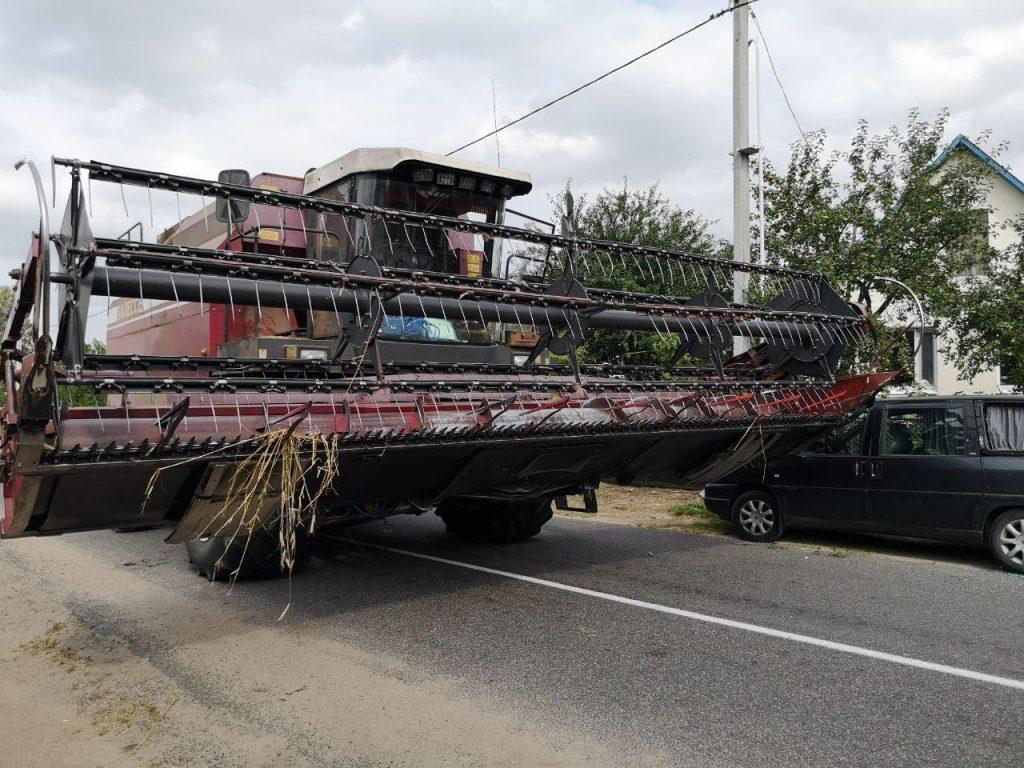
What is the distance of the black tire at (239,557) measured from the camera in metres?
6.26

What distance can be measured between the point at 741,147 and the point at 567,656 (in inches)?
326

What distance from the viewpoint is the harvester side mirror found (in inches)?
221

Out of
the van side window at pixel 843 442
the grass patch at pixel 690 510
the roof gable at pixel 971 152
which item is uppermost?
the roof gable at pixel 971 152

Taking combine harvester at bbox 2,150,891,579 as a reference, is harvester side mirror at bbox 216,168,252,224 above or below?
above

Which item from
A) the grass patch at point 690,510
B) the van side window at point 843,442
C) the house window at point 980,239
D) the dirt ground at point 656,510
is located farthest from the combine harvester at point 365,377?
the house window at point 980,239

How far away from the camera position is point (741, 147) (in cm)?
1093

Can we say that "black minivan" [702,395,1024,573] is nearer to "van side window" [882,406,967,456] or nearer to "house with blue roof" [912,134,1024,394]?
"van side window" [882,406,967,456]

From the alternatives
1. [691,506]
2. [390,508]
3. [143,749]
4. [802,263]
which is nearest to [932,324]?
[802,263]

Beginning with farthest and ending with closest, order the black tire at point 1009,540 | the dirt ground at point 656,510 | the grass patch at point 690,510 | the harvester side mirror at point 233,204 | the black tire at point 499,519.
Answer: the grass patch at point 690,510 < the dirt ground at point 656,510 < the black tire at point 499,519 < the black tire at point 1009,540 < the harvester side mirror at point 233,204

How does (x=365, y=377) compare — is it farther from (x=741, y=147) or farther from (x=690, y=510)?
(x=741, y=147)

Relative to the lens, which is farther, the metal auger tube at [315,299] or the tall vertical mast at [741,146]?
the tall vertical mast at [741,146]

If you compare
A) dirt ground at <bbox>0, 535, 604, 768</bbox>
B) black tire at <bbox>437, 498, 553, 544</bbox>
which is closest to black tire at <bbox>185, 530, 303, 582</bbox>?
dirt ground at <bbox>0, 535, 604, 768</bbox>

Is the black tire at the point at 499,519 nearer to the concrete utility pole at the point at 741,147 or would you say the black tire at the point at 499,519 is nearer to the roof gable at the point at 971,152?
the concrete utility pole at the point at 741,147

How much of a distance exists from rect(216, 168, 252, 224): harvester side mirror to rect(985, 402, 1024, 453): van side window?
21.1 feet
